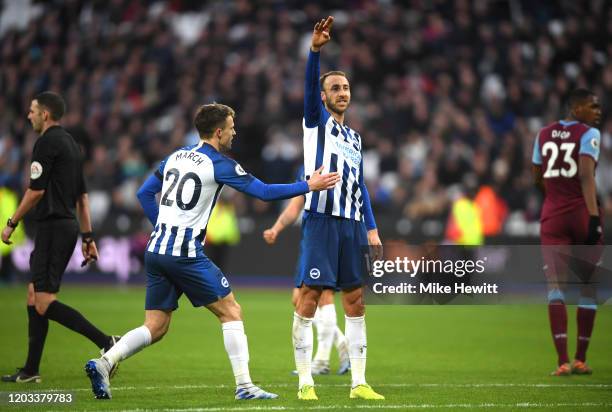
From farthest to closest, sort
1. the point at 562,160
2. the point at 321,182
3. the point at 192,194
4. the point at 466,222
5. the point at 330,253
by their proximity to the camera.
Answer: the point at 466,222 → the point at 562,160 → the point at 330,253 → the point at 192,194 → the point at 321,182

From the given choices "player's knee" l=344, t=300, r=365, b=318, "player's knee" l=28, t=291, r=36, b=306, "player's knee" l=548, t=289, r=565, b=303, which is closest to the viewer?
"player's knee" l=344, t=300, r=365, b=318

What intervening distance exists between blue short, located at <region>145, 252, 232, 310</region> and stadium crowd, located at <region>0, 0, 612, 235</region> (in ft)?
44.4

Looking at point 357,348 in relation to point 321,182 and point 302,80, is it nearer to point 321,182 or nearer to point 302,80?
point 321,182

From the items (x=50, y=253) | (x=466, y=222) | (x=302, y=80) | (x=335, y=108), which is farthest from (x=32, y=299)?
(x=302, y=80)

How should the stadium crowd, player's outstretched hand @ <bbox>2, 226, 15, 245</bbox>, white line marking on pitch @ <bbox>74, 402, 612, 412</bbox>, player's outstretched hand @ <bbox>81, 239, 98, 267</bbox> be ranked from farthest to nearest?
the stadium crowd → player's outstretched hand @ <bbox>81, 239, 98, 267</bbox> → player's outstretched hand @ <bbox>2, 226, 15, 245</bbox> → white line marking on pitch @ <bbox>74, 402, 612, 412</bbox>

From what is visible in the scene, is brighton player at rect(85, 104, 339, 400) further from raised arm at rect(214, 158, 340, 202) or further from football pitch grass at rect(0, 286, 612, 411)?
football pitch grass at rect(0, 286, 612, 411)

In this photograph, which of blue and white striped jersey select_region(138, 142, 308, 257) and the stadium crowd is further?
the stadium crowd

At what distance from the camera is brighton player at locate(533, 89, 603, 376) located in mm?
9492

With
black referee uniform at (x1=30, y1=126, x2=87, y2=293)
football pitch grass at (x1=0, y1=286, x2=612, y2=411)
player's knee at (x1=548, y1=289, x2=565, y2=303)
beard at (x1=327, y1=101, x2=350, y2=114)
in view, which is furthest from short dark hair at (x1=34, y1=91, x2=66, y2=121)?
player's knee at (x1=548, y1=289, x2=565, y2=303)

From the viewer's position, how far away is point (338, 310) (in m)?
16.4

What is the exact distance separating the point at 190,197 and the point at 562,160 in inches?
158

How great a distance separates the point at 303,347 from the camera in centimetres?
770

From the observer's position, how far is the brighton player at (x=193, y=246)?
24.1 ft

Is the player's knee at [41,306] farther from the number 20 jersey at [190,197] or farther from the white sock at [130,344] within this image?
the number 20 jersey at [190,197]
